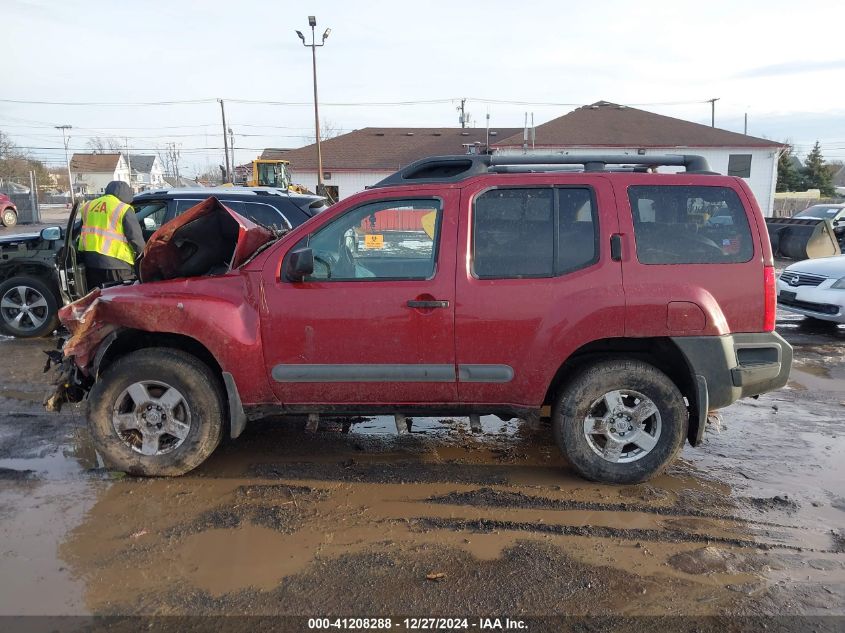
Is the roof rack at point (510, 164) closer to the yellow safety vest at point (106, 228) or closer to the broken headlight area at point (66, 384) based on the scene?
the broken headlight area at point (66, 384)

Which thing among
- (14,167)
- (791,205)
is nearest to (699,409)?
(791,205)

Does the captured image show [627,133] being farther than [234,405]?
Yes

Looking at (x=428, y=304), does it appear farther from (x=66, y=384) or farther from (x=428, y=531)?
(x=66, y=384)

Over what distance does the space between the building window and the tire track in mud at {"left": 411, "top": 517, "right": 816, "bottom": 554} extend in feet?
110

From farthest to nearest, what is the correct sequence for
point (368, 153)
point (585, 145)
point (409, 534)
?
point (368, 153) → point (585, 145) → point (409, 534)

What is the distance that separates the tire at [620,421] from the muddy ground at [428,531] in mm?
168

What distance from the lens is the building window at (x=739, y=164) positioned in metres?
32.5

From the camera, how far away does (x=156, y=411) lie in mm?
4051

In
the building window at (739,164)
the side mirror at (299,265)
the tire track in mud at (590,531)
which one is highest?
the building window at (739,164)

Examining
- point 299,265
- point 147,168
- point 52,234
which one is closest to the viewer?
point 299,265

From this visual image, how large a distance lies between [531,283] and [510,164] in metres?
0.85

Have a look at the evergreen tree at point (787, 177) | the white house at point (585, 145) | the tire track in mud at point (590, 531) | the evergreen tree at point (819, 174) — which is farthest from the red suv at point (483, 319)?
the evergreen tree at point (819, 174)

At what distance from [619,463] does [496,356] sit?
1.07m

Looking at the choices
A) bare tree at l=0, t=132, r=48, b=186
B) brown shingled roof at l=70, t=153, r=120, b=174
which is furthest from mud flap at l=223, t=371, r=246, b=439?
brown shingled roof at l=70, t=153, r=120, b=174
